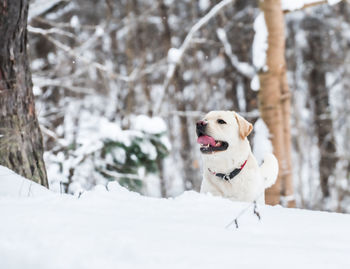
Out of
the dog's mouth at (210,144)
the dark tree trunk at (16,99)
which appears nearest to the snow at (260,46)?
the dog's mouth at (210,144)

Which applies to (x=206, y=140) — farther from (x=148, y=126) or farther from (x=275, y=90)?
(x=275, y=90)

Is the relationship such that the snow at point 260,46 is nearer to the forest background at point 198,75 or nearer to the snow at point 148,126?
the snow at point 148,126

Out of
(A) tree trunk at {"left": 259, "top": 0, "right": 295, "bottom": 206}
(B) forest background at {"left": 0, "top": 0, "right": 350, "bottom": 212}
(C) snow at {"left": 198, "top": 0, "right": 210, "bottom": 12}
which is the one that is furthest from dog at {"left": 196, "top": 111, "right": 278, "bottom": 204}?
(C) snow at {"left": 198, "top": 0, "right": 210, "bottom": 12}

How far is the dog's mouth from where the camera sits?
12.3 feet

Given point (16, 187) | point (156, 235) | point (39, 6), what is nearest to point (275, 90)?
point (39, 6)

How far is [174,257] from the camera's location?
1.56 meters

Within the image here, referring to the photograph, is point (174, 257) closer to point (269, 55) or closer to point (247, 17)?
point (269, 55)

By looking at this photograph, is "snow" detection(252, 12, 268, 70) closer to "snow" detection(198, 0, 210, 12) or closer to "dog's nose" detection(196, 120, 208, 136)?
"dog's nose" detection(196, 120, 208, 136)

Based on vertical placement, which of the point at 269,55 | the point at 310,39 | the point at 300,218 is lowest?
the point at 300,218

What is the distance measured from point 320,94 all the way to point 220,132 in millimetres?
12191

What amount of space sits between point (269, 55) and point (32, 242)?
537 centimetres

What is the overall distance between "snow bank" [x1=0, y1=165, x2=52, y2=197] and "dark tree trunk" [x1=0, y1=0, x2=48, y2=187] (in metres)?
0.47

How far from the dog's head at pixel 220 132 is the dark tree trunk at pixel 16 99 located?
4.38ft

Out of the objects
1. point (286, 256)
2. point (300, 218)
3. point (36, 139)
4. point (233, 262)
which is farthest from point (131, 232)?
point (36, 139)
